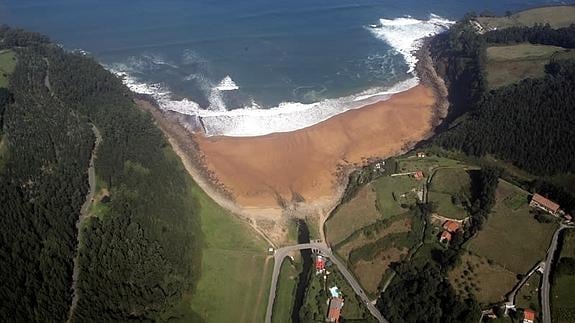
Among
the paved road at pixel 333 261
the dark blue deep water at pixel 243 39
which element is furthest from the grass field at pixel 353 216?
the dark blue deep water at pixel 243 39

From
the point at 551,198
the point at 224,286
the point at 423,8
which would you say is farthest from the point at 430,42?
the point at 224,286

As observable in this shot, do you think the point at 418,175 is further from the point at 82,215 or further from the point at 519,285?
the point at 82,215

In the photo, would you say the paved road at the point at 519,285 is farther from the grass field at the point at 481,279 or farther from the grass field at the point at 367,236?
the grass field at the point at 367,236

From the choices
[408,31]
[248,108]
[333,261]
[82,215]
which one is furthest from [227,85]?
[333,261]

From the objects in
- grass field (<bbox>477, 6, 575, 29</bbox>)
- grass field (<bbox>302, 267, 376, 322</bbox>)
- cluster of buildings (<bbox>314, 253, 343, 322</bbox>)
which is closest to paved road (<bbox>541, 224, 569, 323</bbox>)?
grass field (<bbox>302, 267, 376, 322</bbox>)

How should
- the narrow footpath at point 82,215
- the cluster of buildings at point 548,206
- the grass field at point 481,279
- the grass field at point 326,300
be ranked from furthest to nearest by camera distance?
1. the cluster of buildings at point 548,206
2. the grass field at point 326,300
3. the grass field at point 481,279
4. the narrow footpath at point 82,215

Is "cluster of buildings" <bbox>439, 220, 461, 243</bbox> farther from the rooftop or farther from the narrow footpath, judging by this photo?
the narrow footpath
